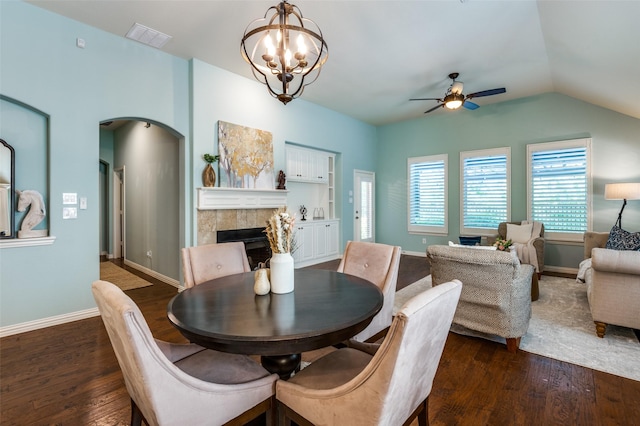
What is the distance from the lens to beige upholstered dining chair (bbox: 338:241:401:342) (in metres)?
2.09

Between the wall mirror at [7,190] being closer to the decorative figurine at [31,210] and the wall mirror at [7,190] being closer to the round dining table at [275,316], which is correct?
the decorative figurine at [31,210]

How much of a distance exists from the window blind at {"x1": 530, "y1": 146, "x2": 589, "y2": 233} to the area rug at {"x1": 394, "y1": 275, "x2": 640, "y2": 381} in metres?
2.12

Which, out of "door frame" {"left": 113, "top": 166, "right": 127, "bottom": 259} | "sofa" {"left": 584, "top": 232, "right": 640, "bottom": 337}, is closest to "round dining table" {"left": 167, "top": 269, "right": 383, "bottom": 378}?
"sofa" {"left": 584, "top": 232, "right": 640, "bottom": 337}

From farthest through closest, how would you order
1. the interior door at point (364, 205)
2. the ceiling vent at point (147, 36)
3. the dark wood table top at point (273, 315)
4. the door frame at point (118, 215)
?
the interior door at point (364, 205) → the door frame at point (118, 215) → the ceiling vent at point (147, 36) → the dark wood table top at point (273, 315)

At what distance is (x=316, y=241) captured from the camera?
19.9 ft

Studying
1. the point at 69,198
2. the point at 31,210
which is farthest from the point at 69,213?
the point at 31,210

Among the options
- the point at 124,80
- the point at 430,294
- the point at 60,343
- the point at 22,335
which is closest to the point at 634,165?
the point at 430,294

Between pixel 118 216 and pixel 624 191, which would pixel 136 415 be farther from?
pixel 118 216

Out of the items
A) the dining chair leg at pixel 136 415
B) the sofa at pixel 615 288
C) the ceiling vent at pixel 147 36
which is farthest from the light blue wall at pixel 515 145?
the dining chair leg at pixel 136 415

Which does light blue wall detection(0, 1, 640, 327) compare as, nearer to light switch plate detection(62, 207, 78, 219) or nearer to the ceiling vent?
light switch plate detection(62, 207, 78, 219)

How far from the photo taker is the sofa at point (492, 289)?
243cm

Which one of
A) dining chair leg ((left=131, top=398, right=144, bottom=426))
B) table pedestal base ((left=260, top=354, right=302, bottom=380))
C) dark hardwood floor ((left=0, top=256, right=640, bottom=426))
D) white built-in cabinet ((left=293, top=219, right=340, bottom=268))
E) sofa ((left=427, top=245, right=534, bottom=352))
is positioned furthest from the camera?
white built-in cabinet ((left=293, top=219, right=340, bottom=268))

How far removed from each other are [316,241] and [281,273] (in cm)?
443

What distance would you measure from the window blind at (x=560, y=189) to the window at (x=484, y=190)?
462 millimetres
